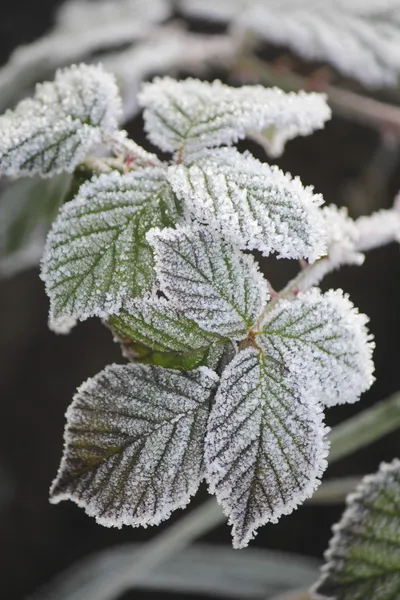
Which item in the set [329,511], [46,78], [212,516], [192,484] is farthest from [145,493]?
[329,511]

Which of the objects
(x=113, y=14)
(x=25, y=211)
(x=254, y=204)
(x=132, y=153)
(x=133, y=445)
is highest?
(x=113, y=14)

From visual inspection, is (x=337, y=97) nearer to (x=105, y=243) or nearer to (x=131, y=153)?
(x=131, y=153)

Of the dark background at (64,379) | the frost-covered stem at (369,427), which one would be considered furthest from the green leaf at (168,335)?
the dark background at (64,379)

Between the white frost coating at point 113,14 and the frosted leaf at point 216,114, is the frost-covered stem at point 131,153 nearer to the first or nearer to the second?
the frosted leaf at point 216,114

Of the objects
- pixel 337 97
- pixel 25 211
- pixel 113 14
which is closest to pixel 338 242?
pixel 25 211

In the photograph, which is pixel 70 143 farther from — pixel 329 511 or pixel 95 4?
pixel 329 511
